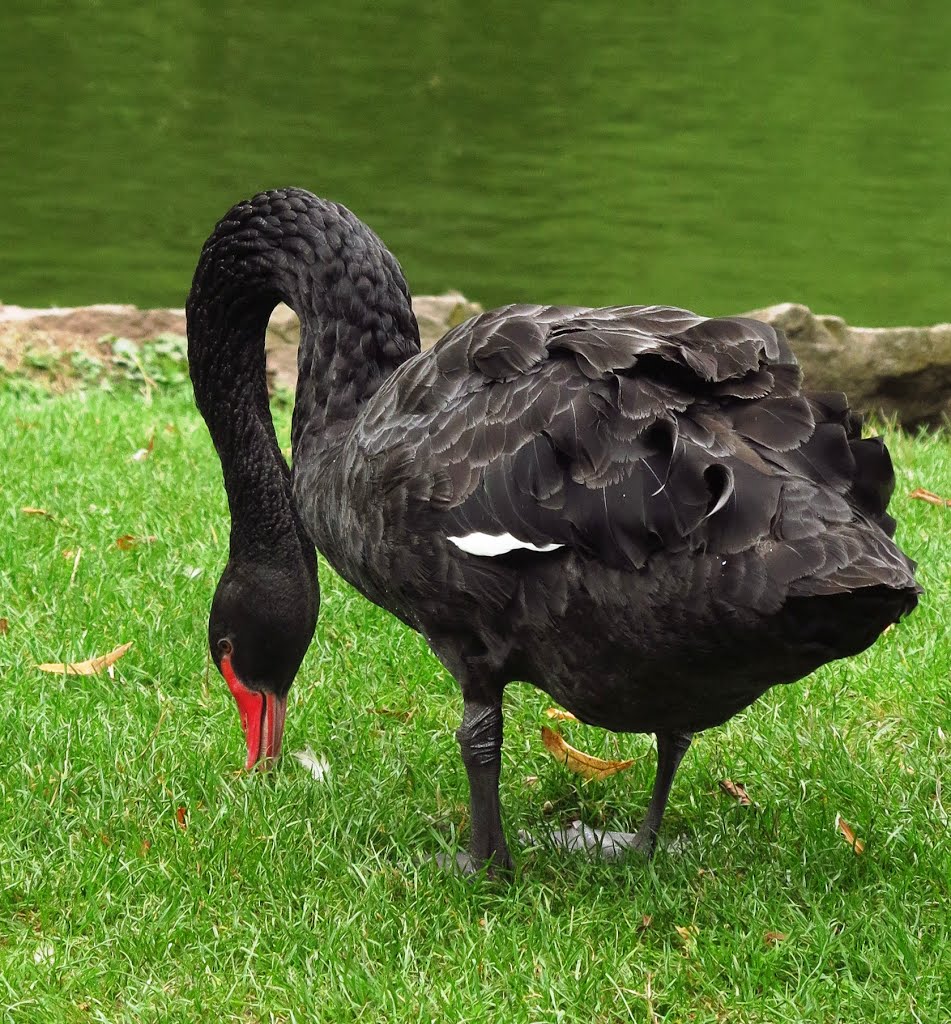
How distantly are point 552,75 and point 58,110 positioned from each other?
238 inches

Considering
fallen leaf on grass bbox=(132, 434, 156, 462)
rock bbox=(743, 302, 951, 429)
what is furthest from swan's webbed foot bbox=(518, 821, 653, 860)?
rock bbox=(743, 302, 951, 429)

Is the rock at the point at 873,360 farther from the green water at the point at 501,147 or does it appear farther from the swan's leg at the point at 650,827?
the swan's leg at the point at 650,827

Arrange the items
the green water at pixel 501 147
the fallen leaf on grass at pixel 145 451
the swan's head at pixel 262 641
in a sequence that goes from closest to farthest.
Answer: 1. the swan's head at pixel 262 641
2. the fallen leaf on grass at pixel 145 451
3. the green water at pixel 501 147

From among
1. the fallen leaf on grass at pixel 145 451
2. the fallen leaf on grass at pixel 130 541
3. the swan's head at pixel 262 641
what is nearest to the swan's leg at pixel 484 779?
the swan's head at pixel 262 641

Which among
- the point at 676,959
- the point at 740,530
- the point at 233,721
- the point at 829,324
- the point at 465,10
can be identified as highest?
the point at 740,530

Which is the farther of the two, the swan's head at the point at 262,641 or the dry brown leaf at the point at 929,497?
the dry brown leaf at the point at 929,497

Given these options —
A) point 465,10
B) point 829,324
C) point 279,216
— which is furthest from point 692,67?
point 279,216

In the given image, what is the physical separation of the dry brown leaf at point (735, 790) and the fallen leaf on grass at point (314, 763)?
2.79 ft

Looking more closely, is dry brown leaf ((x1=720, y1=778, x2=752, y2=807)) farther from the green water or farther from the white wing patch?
the green water

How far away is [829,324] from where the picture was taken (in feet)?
22.9

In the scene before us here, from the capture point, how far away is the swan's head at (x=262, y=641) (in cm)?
319

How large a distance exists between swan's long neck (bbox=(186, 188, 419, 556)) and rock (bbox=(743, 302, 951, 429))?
3.90 metres

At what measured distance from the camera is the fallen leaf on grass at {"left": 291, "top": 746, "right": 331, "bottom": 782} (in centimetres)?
330

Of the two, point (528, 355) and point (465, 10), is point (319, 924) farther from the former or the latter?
point (465, 10)
